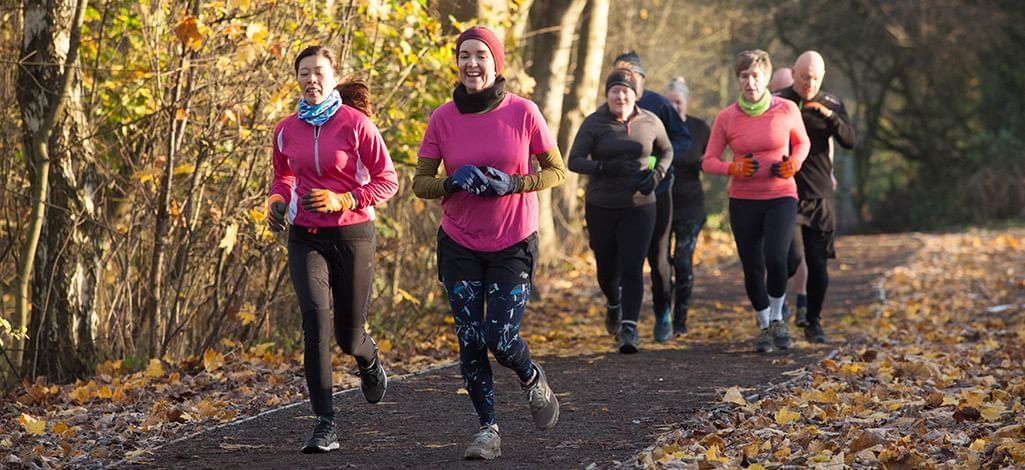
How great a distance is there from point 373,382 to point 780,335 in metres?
3.92

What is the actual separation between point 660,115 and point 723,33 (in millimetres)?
16008

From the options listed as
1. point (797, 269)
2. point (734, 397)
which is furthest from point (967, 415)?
point (797, 269)

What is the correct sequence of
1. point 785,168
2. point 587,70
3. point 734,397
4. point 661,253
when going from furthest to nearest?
point 587,70 → point 661,253 → point 785,168 → point 734,397

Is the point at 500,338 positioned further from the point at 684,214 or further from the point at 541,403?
the point at 684,214

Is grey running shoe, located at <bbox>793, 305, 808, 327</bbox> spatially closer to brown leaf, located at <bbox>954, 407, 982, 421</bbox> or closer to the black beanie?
the black beanie

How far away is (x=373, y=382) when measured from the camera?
7320 millimetres

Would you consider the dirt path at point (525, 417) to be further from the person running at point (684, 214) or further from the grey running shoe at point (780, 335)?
→ the person running at point (684, 214)

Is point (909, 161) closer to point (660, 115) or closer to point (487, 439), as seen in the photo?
point (660, 115)

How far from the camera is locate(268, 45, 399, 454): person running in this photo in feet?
21.7

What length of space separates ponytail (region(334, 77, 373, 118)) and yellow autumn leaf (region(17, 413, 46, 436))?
91.2 inches

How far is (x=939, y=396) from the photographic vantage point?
24.9 ft

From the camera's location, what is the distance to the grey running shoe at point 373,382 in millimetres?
7301

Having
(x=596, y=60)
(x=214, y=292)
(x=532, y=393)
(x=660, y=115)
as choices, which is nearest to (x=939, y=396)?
(x=532, y=393)

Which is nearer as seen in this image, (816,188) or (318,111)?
(318,111)
